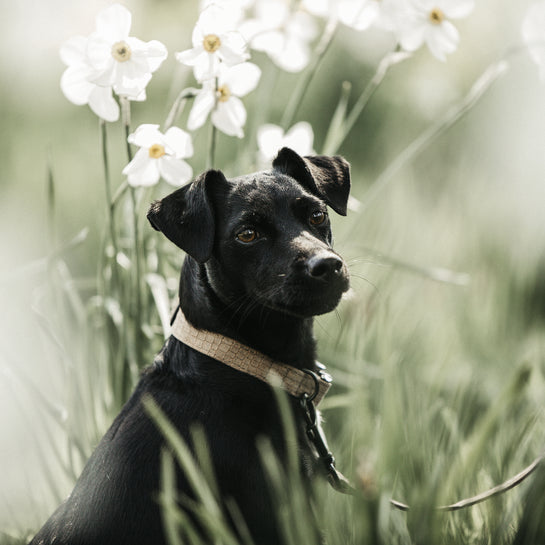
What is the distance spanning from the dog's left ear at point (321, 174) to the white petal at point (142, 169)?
471 mm

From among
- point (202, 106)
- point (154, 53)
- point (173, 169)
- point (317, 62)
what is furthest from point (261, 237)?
point (317, 62)

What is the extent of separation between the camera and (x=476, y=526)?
2137mm

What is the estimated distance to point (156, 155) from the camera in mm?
2332

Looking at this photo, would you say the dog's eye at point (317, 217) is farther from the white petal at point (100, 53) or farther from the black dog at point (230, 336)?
the white petal at point (100, 53)

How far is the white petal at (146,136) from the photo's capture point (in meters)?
2.24

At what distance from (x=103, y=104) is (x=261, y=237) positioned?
2.41 feet

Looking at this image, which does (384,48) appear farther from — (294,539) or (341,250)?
(294,539)

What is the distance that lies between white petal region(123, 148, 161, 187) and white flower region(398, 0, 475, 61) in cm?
Result: 109

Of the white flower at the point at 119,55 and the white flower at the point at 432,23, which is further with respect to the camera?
the white flower at the point at 432,23

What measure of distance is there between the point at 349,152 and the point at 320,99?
808mm

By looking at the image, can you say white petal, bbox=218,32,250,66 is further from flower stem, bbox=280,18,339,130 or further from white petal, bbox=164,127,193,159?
flower stem, bbox=280,18,339,130

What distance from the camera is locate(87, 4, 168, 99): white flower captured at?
2141 millimetres

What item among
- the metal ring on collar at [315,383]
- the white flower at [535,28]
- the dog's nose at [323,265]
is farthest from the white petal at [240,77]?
the metal ring on collar at [315,383]

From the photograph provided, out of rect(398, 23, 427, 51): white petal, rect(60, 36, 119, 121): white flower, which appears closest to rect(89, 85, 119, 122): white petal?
rect(60, 36, 119, 121): white flower
